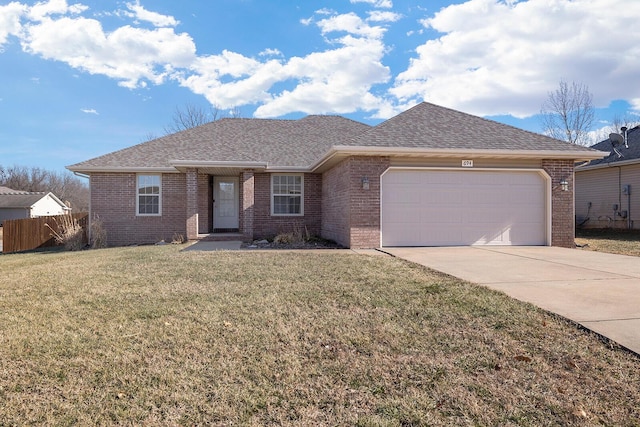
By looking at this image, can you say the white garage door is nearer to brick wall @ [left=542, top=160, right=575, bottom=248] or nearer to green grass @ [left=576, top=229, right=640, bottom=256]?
brick wall @ [left=542, top=160, right=575, bottom=248]

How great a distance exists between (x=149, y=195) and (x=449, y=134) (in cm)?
1108

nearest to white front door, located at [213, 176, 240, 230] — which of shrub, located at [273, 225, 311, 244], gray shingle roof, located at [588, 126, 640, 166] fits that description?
shrub, located at [273, 225, 311, 244]

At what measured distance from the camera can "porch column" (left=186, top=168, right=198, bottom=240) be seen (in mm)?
13422

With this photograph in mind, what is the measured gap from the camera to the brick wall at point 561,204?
1129 centimetres

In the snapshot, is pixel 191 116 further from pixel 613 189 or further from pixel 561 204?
pixel 613 189

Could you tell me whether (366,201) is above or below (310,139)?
below

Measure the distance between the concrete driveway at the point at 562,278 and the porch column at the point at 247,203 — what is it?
5.48 metres

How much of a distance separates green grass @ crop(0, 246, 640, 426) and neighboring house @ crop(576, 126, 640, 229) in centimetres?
1689

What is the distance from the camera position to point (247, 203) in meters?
13.7

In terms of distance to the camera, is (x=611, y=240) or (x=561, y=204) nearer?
(x=561, y=204)

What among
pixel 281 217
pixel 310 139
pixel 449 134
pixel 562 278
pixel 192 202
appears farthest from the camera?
pixel 310 139

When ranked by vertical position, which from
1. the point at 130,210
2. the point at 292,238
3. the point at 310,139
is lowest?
the point at 292,238

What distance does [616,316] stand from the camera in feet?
13.5

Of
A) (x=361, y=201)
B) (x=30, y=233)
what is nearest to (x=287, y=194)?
(x=361, y=201)
